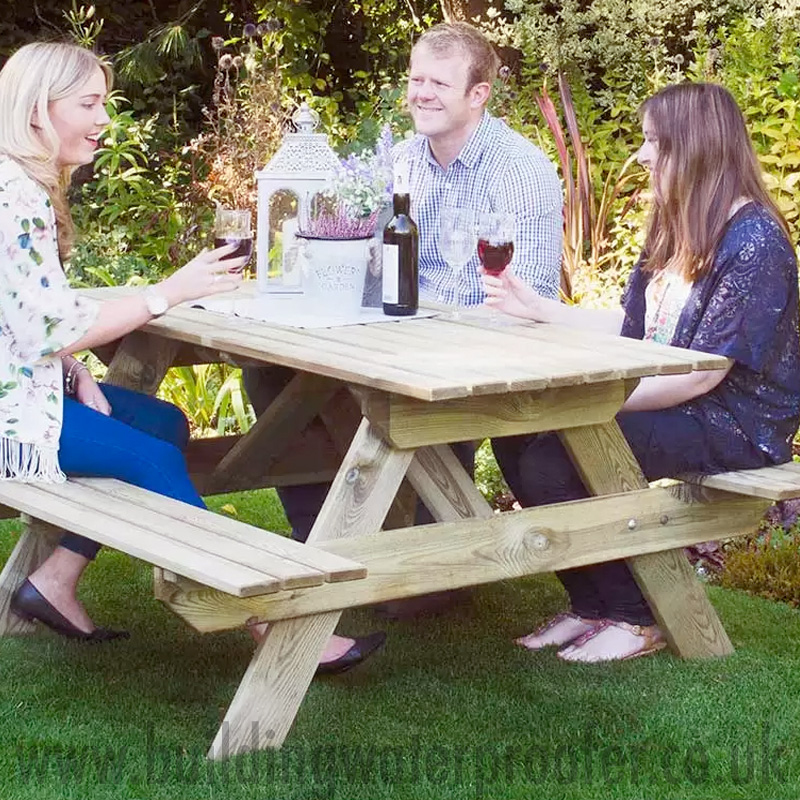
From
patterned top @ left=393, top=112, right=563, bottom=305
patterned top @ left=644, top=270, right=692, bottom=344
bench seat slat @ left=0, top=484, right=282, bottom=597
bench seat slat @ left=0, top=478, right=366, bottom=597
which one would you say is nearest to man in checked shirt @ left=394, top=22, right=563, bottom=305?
patterned top @ left=393, top=112, right=563, bottom=305

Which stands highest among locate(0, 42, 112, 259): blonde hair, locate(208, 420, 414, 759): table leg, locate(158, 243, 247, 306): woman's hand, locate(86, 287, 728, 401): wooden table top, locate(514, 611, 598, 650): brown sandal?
locate(0, 42, 112, 259): blonde hair

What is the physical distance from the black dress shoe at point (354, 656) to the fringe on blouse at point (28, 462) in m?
0.70

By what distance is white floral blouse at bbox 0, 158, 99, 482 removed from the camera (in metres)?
3.18

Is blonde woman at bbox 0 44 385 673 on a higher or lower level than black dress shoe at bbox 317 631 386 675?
higher

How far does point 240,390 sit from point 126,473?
2.31 metres

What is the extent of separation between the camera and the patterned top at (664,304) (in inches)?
144

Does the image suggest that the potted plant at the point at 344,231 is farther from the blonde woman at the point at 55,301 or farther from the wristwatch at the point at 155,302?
the wristwatch at the point at 155,302

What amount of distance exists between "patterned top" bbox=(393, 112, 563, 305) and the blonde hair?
1.15m

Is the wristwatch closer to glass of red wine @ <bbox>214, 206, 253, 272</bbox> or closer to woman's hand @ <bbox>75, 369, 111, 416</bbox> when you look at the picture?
glass of red wine @ <bbox>214, 206, 253, 272</bbox>

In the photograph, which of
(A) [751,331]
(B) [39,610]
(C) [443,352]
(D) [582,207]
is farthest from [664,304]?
(D) [582,207]

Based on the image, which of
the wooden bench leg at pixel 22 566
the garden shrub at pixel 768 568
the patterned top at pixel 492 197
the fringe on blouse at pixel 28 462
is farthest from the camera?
the garden shrub at pixel 768 568

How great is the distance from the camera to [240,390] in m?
5.65

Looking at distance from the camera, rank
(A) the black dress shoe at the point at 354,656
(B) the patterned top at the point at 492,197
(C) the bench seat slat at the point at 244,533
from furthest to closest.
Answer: (B) the patterned top at the point at 492,197 → (A) the black dress shoe at the point at 354,656 → (C) the bench seat slat at the point at 244,533

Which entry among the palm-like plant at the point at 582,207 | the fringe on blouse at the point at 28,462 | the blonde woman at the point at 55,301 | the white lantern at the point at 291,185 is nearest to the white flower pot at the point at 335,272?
the white lantern at the point at 291,185
